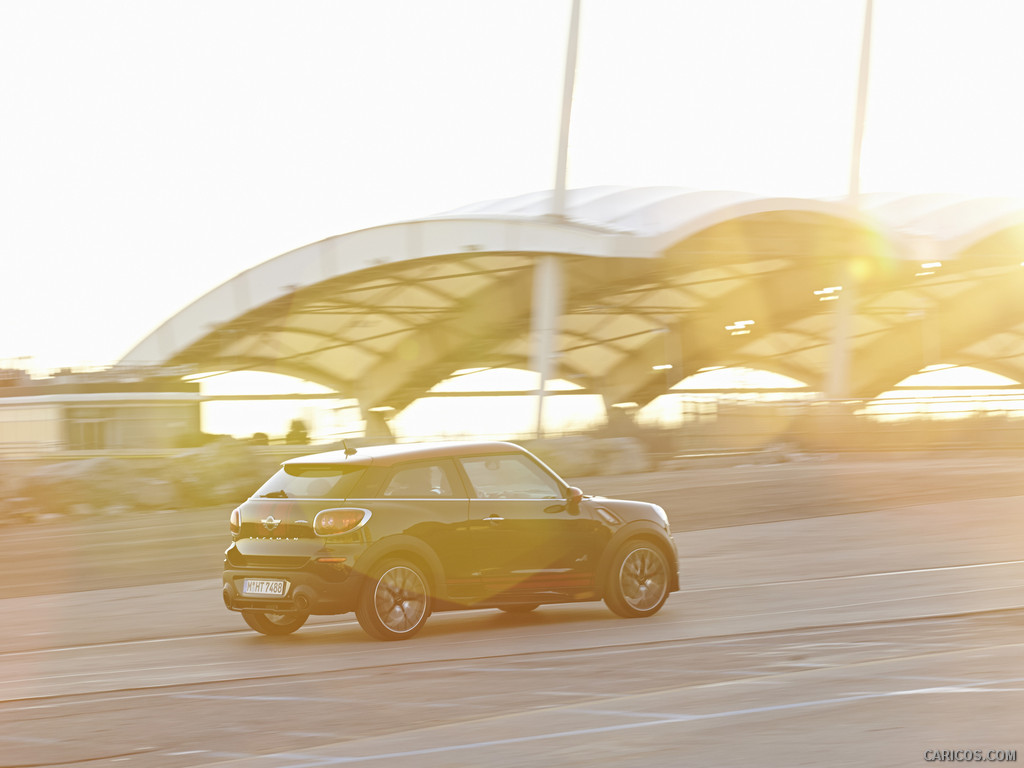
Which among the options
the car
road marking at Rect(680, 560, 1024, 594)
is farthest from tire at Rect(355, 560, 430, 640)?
road marking at Rect(680, 560, 1024, 594)

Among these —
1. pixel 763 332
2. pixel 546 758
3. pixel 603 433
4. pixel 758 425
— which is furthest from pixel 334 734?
pixel 763 332

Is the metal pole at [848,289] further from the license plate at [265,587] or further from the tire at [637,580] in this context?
the license plate at [265,587]

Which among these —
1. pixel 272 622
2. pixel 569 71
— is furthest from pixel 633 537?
pixel 569 71

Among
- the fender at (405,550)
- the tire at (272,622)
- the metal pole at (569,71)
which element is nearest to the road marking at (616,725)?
the fender at (405,550)

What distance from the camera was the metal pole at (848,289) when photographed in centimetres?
4512

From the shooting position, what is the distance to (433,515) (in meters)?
10.5

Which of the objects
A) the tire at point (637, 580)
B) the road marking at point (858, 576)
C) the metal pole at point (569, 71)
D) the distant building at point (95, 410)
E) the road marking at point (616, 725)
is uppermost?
the metal pole at point (569, 71)

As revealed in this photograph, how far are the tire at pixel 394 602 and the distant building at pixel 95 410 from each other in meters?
36.3

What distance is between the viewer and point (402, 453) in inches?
420

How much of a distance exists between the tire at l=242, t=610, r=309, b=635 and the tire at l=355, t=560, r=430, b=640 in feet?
3.43

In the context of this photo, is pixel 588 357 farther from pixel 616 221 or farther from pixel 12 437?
pixel 12 437

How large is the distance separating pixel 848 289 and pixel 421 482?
42.4 metres

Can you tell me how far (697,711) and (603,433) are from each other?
87.0 ft

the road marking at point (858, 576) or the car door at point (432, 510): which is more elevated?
the car door at point (432, 510)
